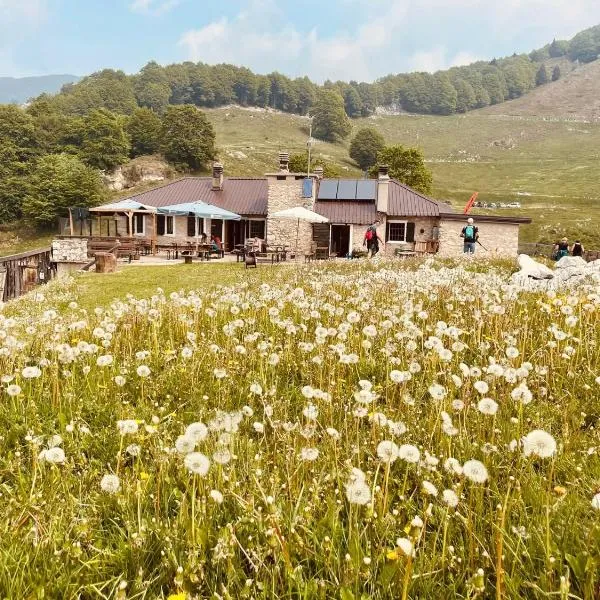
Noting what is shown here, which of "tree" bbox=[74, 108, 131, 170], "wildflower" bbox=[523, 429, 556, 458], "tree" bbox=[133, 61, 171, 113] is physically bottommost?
"wildflower" bbox=[523, 429, 556, 458]

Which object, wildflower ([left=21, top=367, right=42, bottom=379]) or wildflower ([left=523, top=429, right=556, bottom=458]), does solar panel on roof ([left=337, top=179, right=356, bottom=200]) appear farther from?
wildflower ([left=523, top=429, right=556, bottom=458])

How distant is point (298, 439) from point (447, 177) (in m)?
116

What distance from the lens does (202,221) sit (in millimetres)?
37844

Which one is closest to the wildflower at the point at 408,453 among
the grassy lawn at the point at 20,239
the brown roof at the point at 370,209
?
the brown roof at the point at 370,209

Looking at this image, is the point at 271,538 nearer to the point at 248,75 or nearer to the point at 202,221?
the point at 202,221

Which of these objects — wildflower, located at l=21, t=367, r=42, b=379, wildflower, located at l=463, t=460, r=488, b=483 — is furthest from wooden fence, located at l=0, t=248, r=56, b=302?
wildflower, located at l=463, t=460, r=488, b=483

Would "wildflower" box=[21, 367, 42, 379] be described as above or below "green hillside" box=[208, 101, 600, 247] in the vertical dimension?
below

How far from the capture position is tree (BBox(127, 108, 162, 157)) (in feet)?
310

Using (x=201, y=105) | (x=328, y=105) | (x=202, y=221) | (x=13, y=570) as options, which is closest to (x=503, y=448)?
(x=13, y=570)

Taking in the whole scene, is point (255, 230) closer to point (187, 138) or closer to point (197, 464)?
point (197, 464)

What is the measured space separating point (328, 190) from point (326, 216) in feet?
9.56

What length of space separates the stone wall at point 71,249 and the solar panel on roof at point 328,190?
1780 cm

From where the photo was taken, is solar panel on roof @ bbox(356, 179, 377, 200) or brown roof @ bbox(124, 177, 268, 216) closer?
solar panel on roof @ bbox(356, 179, 377, 200)

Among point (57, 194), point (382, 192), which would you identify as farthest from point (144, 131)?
point (382, 192)
